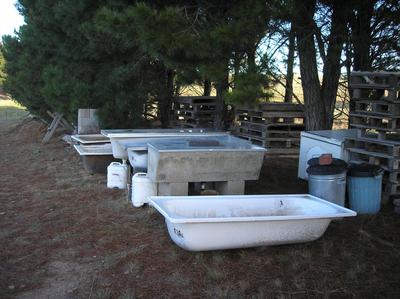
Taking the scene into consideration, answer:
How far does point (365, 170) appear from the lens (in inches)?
237

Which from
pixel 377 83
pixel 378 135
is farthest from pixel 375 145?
pixel 377 83

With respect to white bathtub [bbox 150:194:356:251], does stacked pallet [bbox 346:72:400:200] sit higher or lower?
higher

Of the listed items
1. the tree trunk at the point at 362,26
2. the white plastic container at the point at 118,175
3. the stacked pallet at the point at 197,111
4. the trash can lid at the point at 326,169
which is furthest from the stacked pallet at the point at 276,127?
the trash can lid at the point at 326,169

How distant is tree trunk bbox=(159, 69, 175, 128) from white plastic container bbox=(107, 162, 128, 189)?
13.1 ft

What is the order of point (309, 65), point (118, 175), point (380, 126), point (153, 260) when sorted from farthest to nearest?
point (118, 175) → point (309, 65) → point (380, 126) → point (153, 260)

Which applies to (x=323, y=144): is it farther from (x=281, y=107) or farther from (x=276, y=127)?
(x=276, y=127)

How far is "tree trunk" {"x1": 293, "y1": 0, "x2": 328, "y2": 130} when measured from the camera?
21.1ft

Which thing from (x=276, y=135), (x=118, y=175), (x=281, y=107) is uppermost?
(x=281, y=107)

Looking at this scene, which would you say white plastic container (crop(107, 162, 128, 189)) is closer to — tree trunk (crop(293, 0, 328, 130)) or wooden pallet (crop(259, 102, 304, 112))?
tree trunk (crop(293, 0, 328, 130))

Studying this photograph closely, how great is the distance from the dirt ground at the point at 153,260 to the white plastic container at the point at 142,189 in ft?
0.41

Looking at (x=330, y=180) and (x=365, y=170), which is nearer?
(x=330, y=180)

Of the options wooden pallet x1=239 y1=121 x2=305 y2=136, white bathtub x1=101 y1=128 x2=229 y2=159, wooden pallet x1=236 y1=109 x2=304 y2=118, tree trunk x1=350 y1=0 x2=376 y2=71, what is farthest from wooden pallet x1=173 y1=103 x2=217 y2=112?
tree trunk x1=350 y1=0 x2=376 y2=71

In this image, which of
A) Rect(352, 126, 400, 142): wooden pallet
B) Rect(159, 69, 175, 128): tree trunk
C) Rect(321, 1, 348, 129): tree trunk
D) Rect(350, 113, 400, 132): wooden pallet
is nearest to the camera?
Rect(350, 113, 400, 132): wooden pallet

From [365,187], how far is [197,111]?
18.5 ft
